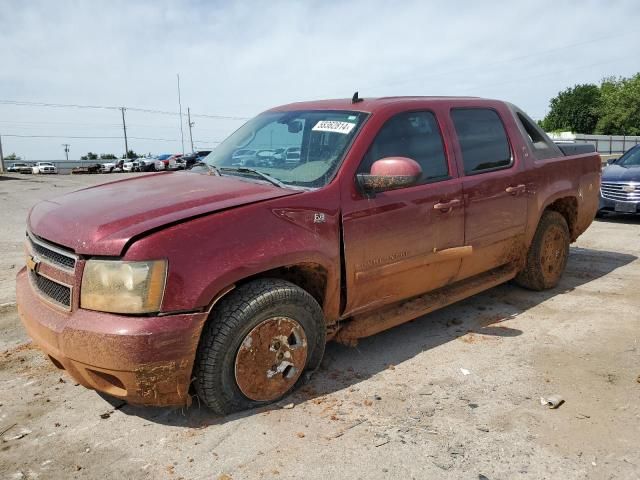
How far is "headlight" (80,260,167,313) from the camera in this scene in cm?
257

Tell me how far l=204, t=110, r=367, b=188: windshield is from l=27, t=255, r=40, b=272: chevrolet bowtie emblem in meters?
1.33

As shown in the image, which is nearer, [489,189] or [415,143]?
[415,143]

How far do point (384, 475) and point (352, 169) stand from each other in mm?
1780

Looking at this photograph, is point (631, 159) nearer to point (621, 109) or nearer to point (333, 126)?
point (333, 126)

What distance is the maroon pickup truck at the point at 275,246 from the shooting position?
103 inches

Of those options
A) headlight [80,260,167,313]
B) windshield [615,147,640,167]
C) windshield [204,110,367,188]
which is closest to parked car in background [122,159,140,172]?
windshield [615,147,640,167]

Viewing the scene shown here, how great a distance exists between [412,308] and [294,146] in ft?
4.80

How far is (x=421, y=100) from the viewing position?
13.2 ft

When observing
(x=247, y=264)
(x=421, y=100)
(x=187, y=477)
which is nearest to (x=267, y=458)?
(x=187, y=477)

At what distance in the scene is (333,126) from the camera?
3699 mm

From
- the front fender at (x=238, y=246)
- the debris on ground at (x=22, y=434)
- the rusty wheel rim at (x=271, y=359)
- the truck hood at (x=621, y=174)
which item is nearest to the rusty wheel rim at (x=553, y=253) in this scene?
the front fender at (x=238, y=246)

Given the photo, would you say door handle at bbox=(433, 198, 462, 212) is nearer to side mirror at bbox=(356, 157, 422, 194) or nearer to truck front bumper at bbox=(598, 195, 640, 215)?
side mirror at bbox=(356, 157, 422, 194)

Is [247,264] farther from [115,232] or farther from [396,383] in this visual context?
[396,383]

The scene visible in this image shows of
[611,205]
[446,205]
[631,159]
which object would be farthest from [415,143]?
[631,159]
